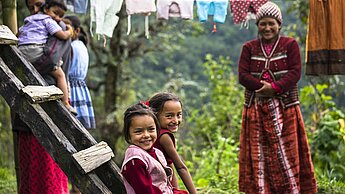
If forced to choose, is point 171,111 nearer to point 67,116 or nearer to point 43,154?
point 67,116

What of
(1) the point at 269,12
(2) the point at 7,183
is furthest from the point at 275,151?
→ (2) the point at 7,183

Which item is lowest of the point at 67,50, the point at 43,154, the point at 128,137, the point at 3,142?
the point at 3,142

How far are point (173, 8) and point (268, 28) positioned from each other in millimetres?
886

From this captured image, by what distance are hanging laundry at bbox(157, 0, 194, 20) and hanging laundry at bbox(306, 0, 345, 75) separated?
109 cm

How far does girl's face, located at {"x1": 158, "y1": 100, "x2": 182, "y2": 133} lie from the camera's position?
352 centimetres

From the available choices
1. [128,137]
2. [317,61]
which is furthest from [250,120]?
[128,137]

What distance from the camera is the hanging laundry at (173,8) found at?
17.0ft

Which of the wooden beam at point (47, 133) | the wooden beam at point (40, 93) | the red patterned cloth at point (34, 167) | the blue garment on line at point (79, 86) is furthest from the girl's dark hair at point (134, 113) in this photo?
the blue garment on line at point (79, 86)

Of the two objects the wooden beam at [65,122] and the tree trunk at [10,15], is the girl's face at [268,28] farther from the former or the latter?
the tree trunk at [10,15]

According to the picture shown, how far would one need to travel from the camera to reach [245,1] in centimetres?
531

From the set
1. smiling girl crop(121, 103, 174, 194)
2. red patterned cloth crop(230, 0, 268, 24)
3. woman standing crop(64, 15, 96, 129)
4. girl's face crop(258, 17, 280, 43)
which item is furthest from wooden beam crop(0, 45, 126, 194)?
red patterned cloth crop(230, 0, 268, 24)

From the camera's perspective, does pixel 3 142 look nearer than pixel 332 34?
No

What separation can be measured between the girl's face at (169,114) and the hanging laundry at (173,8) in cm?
179

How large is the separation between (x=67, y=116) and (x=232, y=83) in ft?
18.8
